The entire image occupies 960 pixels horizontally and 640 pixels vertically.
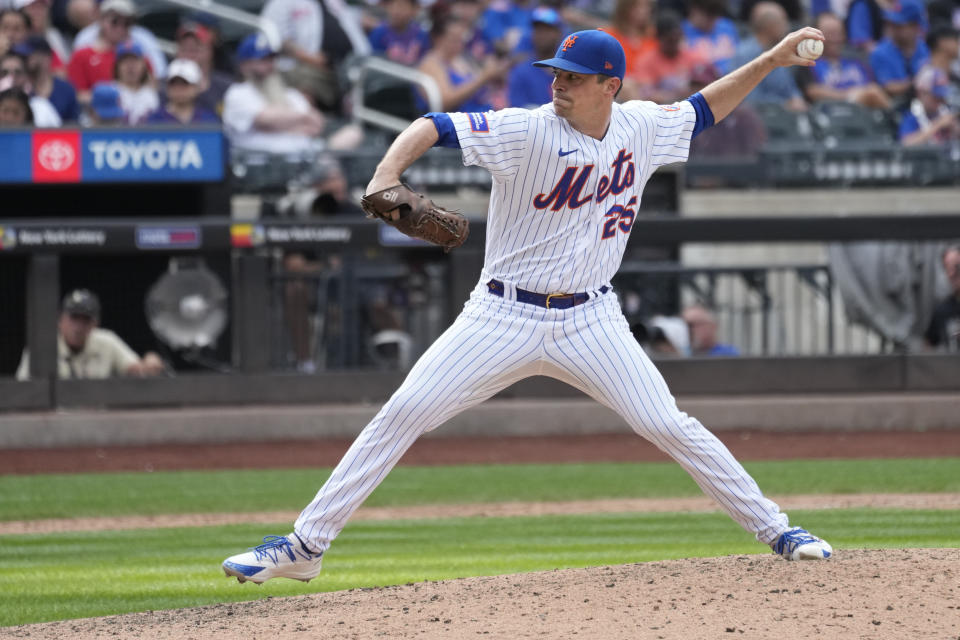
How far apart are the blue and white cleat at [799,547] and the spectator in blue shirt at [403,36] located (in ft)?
30.8

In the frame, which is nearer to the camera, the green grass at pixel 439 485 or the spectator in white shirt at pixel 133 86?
the green grass at pixel 439 485

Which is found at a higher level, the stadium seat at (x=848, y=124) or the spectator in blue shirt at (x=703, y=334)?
the stadium seat at (x=848, y=124)

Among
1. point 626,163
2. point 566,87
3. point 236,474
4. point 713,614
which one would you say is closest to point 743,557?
point 713,614

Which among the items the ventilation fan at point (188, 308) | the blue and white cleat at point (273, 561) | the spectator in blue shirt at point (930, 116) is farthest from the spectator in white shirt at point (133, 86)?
the blue and white cleat at point (273, 561)

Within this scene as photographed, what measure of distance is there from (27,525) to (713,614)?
15.6ft

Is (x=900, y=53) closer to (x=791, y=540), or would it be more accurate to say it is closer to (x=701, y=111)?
(x=701, y=111)

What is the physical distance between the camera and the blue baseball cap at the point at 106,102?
35.7 ft

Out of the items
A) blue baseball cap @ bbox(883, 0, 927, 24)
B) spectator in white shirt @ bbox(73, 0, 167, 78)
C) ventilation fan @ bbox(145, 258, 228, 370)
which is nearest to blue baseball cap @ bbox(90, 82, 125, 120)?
ventilation fan @ bbox(145, 258, 228, 370)

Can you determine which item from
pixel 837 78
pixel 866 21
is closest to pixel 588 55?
pixel 837 78

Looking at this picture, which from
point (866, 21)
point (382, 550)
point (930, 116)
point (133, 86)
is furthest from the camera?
point (866, 21)

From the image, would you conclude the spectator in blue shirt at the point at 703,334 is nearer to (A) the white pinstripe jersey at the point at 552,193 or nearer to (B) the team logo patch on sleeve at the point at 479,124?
(A) the white pinstripe jersey at the point at 552,193

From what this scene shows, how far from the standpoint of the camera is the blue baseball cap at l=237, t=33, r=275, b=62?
11977mm

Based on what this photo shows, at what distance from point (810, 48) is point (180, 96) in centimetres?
745

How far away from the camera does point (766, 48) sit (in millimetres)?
13367
